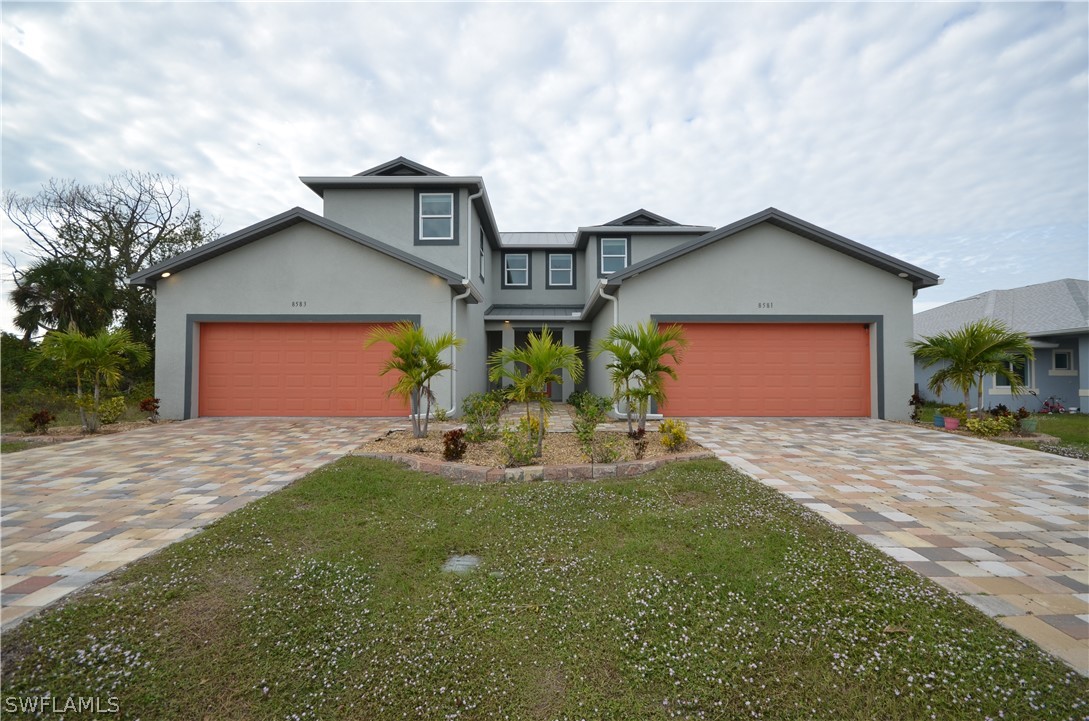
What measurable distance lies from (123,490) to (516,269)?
47.9ft

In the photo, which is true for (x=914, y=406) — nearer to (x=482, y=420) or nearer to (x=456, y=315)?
(x=482, y=420)

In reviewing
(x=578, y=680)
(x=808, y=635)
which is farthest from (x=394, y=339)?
(x=808, y=635)

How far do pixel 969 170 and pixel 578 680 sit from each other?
51.6 feet

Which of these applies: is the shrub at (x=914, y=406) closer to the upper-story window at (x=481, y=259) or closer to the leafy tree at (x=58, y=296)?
the upper-story window at (x=481, y=259)

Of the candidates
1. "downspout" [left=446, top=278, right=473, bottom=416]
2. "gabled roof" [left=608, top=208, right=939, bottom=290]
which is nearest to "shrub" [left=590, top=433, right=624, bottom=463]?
"downspout" [left=446, top=278, right=473, bottom=416]

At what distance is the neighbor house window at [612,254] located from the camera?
1655cm

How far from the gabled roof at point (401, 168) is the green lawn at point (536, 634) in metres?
12.9

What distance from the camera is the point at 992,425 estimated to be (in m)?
8.59

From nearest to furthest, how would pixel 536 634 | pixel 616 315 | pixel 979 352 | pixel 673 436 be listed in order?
pixel 536 634 < pixel 673 436 < pixel 979 352 < pixel 616 315

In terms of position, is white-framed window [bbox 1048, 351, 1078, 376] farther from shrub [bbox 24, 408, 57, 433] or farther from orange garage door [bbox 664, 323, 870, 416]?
shrub [bbox 24, 408, 57, 433]

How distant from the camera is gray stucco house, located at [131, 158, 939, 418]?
10.8 meters

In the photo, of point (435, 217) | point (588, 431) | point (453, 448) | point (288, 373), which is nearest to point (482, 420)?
point (453, 448)

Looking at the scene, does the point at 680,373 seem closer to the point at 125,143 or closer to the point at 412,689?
the point at 412,689

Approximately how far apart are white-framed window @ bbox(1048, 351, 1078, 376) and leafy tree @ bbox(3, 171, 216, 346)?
34189 millimetres
